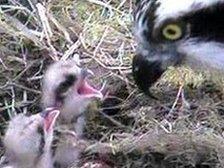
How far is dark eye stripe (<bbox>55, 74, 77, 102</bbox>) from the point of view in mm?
3674

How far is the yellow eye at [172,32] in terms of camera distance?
3148 millimetres

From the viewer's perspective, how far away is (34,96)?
4.04 meters

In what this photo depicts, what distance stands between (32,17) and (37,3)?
8 centimetres

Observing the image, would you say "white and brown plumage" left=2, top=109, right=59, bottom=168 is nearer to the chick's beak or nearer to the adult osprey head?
the chick's beak

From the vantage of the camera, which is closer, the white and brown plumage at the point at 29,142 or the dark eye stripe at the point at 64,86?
the white and brown plumage at the point at 29,142

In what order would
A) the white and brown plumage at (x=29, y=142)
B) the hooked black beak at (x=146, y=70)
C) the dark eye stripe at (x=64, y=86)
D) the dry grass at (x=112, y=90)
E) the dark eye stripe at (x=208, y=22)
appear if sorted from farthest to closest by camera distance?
the dry grass at (x=112, y=90)
the dark eye stripe at (x=64, y=86)
the white and brown plumage at (x=29, y=142)
the hooked black beak at (x=146, y=70)
the dark eye stripe at (x=208, y=22)

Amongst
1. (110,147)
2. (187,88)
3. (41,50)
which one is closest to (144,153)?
(110,147)

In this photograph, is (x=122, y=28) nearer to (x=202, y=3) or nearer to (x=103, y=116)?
(x=103, y=116)

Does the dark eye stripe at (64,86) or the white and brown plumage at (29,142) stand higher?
the dark eye stripe at (64,86)

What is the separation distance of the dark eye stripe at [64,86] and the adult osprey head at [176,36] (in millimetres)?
419

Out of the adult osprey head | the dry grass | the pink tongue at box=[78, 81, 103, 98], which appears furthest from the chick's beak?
A: the adult osprey head

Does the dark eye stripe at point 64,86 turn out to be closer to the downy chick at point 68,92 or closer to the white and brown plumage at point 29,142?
the downy chick at point 68,92

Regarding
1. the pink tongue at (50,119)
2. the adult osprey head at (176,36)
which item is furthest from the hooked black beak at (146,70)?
the pink tongue at (50,119)

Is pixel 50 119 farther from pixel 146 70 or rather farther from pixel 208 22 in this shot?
pixel 208 22
